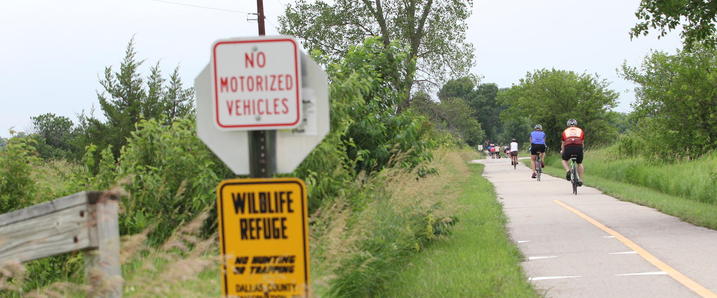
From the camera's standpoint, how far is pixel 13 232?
4.31m

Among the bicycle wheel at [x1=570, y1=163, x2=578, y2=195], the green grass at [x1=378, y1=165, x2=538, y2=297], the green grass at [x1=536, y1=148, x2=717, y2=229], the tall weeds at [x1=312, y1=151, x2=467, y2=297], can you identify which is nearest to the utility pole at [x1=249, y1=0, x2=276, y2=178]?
the tall weeds at [x1=312, y1=151, x2=467, y2=297]

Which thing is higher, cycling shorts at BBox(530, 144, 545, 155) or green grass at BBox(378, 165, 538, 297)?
cycling shorts at BBox(530, 144, 545, 155)

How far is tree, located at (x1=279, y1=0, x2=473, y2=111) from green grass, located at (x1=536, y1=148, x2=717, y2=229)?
12.5m

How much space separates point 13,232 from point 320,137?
160 centimetres

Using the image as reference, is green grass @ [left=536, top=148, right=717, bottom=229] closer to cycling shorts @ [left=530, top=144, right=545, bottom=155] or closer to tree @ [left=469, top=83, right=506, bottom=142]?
cycling shorts @ [left=530, top=144, right=545, bottom=155]

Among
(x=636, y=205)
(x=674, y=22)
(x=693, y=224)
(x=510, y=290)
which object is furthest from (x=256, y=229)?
(x=636, y=205)

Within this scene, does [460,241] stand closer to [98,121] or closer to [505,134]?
[98,121]

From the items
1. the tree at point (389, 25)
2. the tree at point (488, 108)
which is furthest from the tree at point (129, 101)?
the tree at point (488, 108)

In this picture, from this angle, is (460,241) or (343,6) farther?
(343,6)

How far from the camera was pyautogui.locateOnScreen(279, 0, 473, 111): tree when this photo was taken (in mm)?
39781

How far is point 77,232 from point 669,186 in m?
19.5

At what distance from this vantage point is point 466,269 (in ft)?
29.0

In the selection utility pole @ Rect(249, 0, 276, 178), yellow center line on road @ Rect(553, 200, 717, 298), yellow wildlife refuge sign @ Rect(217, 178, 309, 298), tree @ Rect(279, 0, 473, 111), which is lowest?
yellow center line on road @ Rect(553, 200, 717, 298)

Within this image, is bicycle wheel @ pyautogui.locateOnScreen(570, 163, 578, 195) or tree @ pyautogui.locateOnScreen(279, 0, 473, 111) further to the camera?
tree @ pyautogui.locateOnScreen(279, 0, 473, 111)
